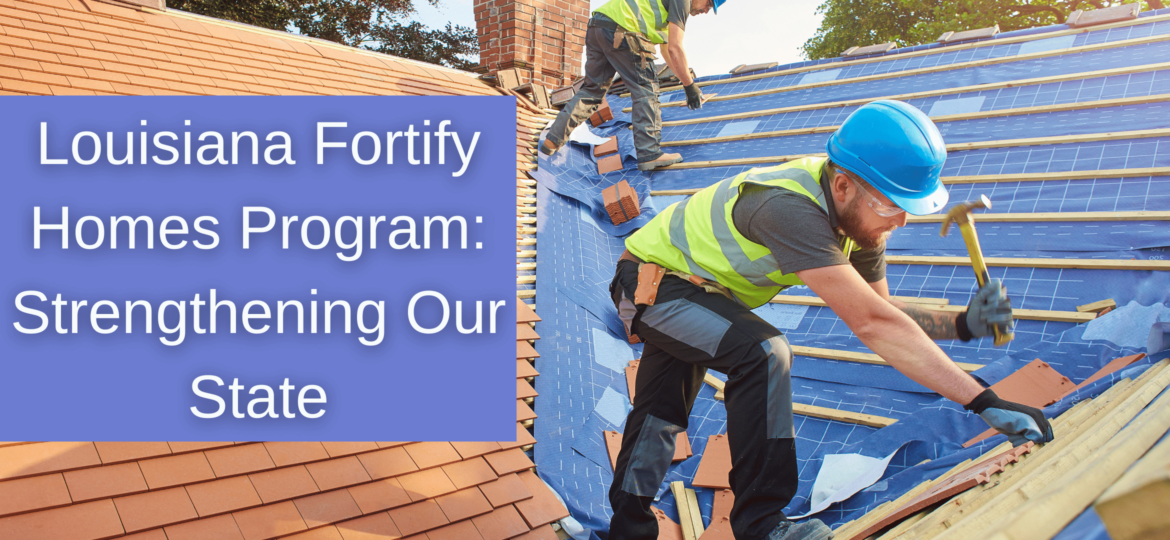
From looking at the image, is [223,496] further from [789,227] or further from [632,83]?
[632,83]

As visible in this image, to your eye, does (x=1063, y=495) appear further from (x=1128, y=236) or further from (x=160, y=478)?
(x=1128, y=236)

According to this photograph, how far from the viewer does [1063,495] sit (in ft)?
2.88

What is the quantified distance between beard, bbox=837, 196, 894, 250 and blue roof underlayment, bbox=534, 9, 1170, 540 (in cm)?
86

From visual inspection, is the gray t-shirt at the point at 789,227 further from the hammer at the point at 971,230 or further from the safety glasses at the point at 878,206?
the hammer at the point at 971,230

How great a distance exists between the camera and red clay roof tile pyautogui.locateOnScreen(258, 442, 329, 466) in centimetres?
238

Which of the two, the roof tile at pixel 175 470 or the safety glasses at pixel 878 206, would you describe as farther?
the roof tile at pixel 175 470

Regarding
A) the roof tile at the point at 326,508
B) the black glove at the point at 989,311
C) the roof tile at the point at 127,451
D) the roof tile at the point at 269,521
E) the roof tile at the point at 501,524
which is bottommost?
the roof tile at the point at 501,524

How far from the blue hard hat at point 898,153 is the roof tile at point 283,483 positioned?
1912mm

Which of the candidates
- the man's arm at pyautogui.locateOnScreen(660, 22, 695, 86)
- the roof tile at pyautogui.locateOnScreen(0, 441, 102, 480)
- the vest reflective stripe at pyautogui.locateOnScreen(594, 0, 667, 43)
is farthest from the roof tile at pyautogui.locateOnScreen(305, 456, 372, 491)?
the vest reflective stripe at pyautogui.locateOnScreen(594, 0, 667, 43)

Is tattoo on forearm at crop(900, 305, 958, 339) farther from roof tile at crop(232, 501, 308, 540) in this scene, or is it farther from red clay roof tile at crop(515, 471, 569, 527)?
roof tile at crop(232, 501, 308, 540)

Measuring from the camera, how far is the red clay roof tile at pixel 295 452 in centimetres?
238

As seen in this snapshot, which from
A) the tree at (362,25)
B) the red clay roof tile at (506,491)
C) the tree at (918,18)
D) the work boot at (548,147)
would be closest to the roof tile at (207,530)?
the red clay roof tile at (506,491)

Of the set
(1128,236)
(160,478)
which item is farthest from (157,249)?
(1128,236)

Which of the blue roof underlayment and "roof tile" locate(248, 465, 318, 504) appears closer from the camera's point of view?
"roof tile" locate(248, 465, 318, 504)
